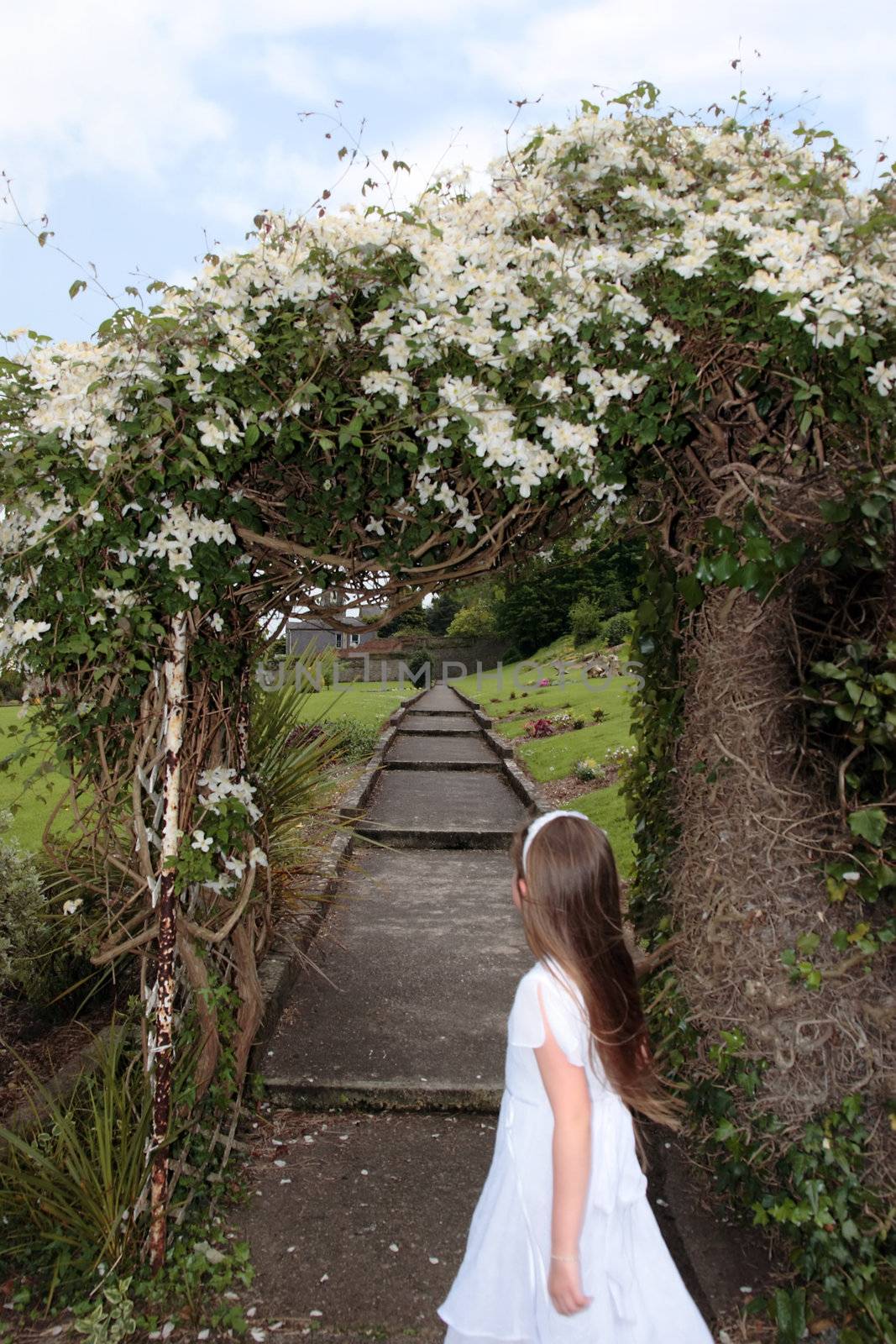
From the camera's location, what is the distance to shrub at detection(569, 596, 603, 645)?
3092 cm

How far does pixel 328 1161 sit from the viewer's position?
3.52 metres

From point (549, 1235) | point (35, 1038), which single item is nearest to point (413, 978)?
point (35, 1038)

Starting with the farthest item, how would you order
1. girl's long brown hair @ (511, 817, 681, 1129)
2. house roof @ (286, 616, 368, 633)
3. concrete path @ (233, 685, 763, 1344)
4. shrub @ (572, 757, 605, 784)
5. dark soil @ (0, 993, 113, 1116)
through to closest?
shrub @ (572, 757, 605, 784) < dark soil @ (0, 993, 113, 1116) < house roof @ (286, 616, 368, 633) < concrete path @ (233, 685, 763, 1344) < girl's long brown hair @ (511, 817, 681, 1129)

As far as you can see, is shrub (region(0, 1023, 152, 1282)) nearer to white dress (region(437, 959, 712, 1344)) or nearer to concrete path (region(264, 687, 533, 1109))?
concrete path (region(264, 687, 533, 1109))

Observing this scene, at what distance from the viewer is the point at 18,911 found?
4.87 metres

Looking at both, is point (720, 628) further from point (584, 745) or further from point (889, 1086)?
point (584, 745)

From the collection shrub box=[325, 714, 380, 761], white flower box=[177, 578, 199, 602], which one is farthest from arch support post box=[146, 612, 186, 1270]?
shrub box=[325, 714, 380, 761]

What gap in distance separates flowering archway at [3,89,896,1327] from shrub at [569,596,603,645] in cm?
2694

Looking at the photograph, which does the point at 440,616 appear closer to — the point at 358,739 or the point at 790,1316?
the point at 358,739

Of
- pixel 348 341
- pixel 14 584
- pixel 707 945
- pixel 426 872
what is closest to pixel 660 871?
pixel 707 945

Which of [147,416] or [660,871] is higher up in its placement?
[147,416]

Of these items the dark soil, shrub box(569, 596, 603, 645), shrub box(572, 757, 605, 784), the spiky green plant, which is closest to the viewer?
the dark soil

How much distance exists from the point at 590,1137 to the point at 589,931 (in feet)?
1.35

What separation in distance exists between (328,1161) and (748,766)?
7.12ft
